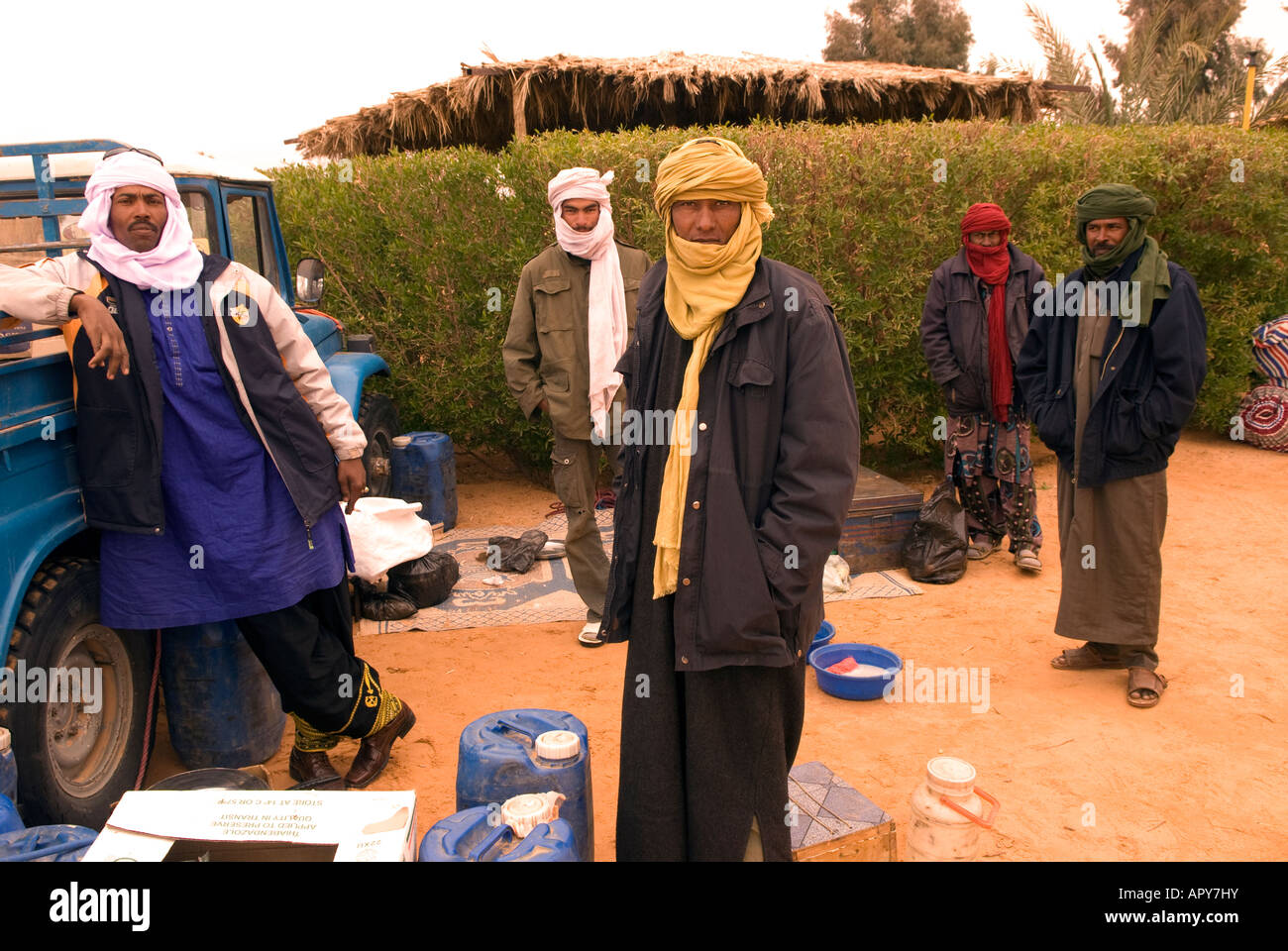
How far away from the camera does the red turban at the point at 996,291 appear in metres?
6.00

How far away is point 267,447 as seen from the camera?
10.8ft

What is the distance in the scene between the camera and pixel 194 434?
3.24m

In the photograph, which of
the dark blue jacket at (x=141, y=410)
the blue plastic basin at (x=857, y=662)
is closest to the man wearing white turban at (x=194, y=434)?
the dark blue jacket at (x=141, y=410)

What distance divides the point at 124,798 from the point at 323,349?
4.64 meters

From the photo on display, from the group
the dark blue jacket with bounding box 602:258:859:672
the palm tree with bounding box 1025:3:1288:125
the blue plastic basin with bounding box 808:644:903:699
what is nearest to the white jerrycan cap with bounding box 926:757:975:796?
the dark blue jacket with bounding box 602:258:859:672

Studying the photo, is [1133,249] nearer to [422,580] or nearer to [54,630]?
[422,580]

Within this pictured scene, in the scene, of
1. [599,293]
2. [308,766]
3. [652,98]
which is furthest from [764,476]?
[652,98]

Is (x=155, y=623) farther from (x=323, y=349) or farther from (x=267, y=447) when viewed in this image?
(x=323, y=349)

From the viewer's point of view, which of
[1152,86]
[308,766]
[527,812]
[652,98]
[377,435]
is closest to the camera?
[527,812]

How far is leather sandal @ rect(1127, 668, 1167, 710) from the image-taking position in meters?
4.37

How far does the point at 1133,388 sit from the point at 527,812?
3.30 m

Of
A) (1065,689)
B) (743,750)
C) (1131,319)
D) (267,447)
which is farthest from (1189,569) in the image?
(267,447)

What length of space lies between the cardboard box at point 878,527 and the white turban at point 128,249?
413 cm

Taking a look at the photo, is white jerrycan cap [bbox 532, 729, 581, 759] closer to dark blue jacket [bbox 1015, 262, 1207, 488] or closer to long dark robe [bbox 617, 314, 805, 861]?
long dark robe [bbox 617, 314, 805, 861]
